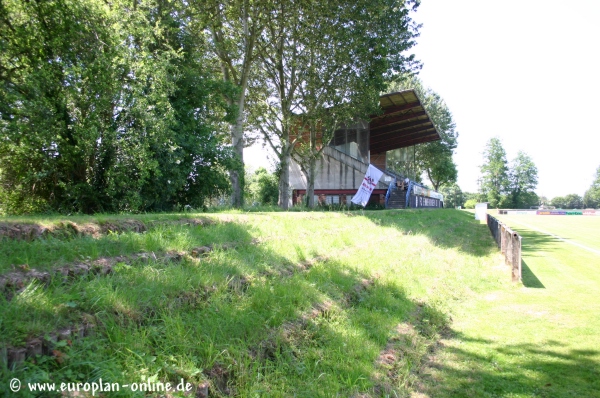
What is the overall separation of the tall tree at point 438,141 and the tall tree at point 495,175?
160 feet

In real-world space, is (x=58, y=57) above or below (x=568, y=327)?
above

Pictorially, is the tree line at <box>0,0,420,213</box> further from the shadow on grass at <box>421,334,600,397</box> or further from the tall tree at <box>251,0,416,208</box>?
the shadow on grass at <box>421,334,600,397</box>

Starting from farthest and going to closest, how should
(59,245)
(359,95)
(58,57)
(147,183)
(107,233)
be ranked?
1. (359,95)
2. (147,183)
3. (58,57)
4. (107,233)
5. (59,245)

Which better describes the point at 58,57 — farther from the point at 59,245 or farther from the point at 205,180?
the point at 59,245

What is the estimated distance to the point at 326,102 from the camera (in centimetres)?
2481

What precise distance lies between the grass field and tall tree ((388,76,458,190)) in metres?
42.6

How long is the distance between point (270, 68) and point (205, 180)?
12813 mm

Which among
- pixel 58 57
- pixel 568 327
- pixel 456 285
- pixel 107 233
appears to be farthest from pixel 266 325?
pixel 58 57

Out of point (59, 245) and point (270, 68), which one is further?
point (270, 68)

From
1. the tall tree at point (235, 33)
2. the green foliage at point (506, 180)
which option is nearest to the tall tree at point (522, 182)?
the green foliage at point (506, 180)

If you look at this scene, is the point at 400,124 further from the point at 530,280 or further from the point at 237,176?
the point at 530,280

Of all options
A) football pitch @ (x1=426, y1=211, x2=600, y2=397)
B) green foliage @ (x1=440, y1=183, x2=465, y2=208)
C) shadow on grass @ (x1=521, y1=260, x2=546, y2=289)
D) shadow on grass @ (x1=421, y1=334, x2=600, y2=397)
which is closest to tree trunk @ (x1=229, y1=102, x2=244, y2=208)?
shadow on grass @ (x1=521, y1=260, x2=546, y2=289)

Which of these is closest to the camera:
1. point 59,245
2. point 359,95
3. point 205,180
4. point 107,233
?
point 59,245

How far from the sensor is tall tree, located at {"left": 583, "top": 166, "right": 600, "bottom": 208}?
121 metres
